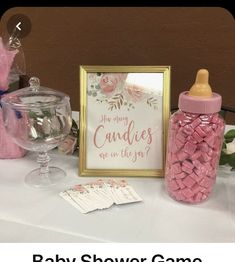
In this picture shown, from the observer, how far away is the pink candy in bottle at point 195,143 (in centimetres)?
68

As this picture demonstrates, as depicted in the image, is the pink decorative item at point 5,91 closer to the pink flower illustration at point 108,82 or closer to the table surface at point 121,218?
the table surface at point 121,218

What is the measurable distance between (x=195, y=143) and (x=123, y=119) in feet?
0.64

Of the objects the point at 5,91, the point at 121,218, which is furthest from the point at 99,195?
the point at 5,91

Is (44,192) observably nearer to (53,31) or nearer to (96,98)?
(96,98)

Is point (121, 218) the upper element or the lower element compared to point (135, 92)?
lower

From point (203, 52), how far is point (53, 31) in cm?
55

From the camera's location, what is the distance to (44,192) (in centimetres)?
78

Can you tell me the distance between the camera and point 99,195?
748mm

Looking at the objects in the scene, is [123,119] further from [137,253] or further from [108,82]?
[137,253]

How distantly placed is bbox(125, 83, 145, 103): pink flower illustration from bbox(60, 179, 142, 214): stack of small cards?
186 mm

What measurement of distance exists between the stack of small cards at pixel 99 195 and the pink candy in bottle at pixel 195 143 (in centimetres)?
9

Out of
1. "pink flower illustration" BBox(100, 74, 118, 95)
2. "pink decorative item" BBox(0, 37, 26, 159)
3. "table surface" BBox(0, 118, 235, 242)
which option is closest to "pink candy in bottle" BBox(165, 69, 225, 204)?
"table surface" BBox(0, 118, 235, 242)

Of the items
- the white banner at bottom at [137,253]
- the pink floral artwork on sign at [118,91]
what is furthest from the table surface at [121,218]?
the pink floral artwork on sign at [118,91]

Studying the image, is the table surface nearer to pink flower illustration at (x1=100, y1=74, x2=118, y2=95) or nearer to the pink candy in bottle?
the pink candy in bottle
